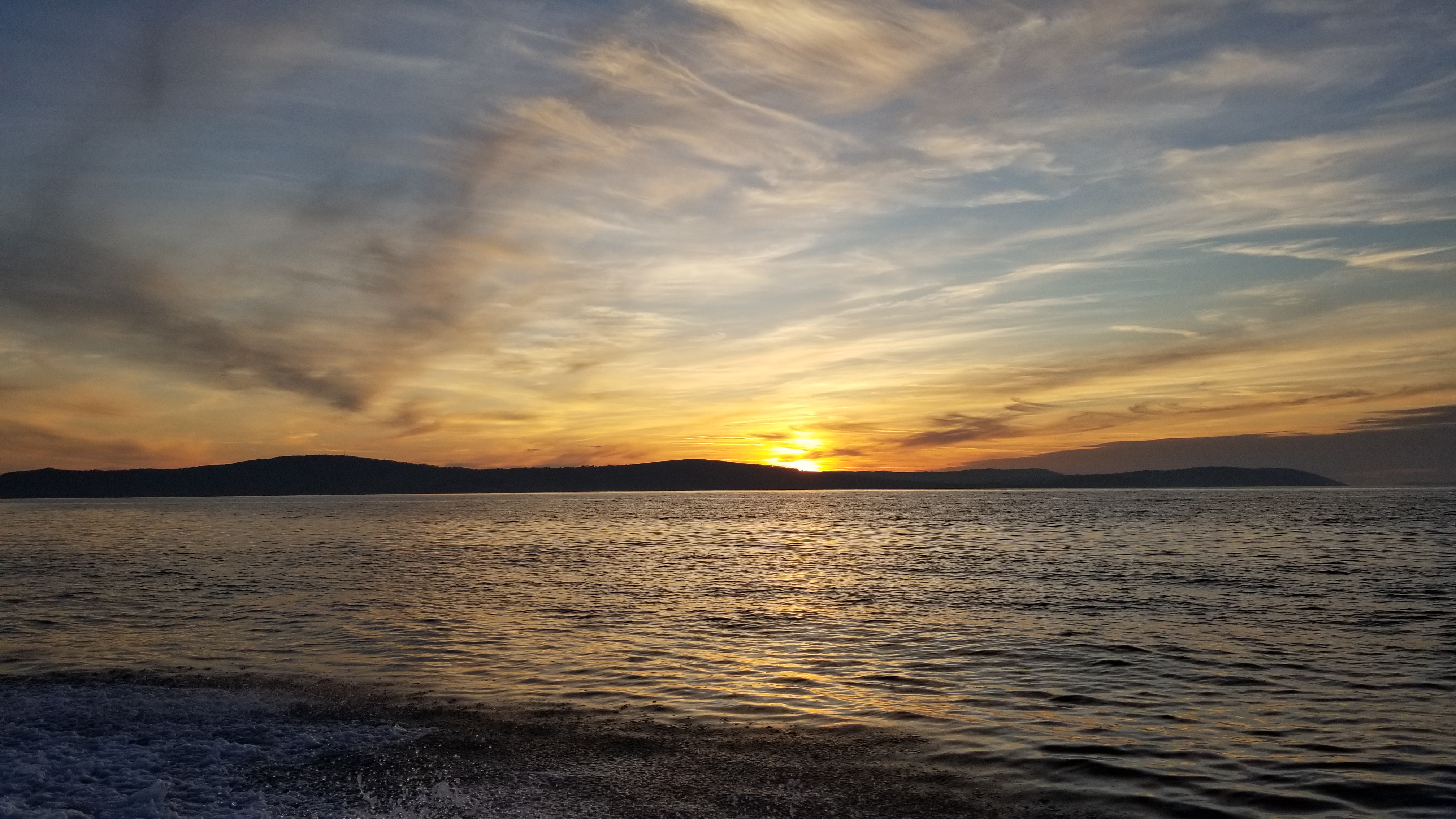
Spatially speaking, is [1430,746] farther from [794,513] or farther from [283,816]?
[794,513]

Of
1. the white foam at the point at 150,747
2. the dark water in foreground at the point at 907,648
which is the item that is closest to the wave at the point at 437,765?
the white foam at the point at 150,747

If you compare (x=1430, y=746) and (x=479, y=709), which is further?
(x=479, y=709)

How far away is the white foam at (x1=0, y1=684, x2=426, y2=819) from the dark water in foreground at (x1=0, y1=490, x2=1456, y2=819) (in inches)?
5.3

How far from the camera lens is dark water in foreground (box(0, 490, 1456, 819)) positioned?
14094 mm

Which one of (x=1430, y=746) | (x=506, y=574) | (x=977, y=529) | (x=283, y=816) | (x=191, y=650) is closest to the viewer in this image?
(x=283, y=816)

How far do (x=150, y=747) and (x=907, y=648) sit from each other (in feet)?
59.2

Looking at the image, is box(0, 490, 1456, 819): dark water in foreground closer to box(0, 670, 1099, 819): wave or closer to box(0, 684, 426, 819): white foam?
box(0, 684, 426, 819): white foam

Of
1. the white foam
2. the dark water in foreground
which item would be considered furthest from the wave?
the dark water in foreground

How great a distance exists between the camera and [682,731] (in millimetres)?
15812

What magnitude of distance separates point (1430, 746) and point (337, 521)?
132620 mm

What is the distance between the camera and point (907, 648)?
80.8ft

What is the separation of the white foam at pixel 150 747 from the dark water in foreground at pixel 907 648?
0.44 feet

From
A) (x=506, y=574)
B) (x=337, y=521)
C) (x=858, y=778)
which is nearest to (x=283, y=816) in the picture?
(x=858, y=778)

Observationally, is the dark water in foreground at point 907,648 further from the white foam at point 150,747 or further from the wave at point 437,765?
the wave at point 437,765
